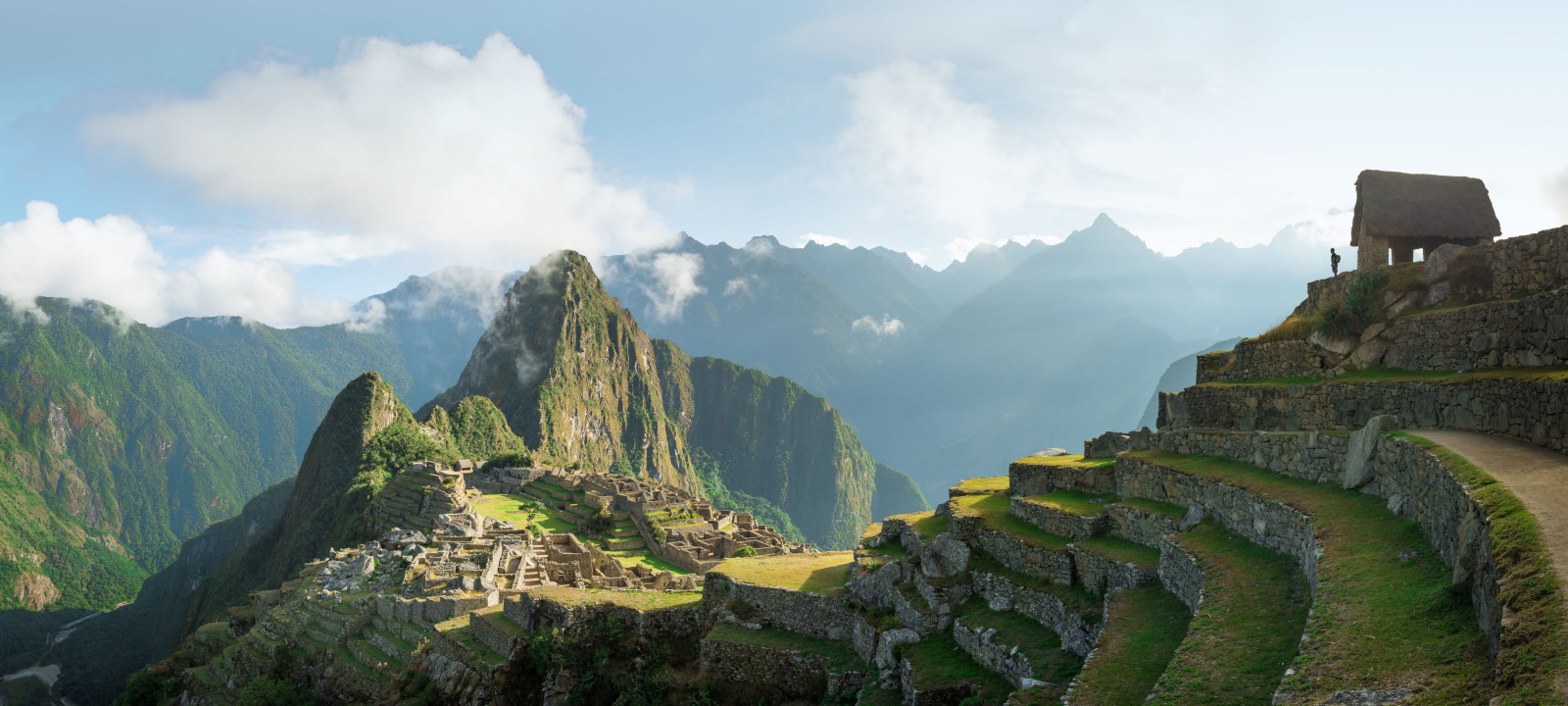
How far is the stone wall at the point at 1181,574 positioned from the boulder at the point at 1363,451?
201 centimetres

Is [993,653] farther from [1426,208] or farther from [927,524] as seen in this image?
[1426,208]

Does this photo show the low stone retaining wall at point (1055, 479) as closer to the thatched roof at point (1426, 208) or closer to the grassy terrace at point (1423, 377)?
the grassy terrace at point (1423, 377)

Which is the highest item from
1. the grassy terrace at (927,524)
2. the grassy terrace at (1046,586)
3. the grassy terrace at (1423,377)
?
the grassy terrace at (1423,377)

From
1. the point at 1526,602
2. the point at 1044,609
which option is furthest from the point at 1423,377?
the point at 1526,602

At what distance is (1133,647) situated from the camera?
834 cm

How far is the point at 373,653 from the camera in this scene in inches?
907

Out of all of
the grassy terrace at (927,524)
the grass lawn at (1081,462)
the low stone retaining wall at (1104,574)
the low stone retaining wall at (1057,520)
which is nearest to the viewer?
the low stone retaining wall at (1104,574)

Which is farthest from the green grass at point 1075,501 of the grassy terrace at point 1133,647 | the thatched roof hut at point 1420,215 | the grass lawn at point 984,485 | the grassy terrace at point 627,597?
the grassy terrace at point 627,597

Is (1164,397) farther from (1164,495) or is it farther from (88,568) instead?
(88,568)

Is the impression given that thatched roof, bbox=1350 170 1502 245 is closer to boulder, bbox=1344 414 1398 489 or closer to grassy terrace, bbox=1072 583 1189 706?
boulder, bbox=1344 414 1398 489

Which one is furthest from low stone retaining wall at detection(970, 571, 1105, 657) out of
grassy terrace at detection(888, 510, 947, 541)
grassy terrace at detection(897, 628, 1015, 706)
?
grassy terrace at detection(888, 510, 947, 541)

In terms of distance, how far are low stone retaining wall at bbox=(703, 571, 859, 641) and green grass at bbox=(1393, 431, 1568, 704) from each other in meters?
10.8

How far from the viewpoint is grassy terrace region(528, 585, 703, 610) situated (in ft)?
59.7

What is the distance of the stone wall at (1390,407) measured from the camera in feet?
26.8
